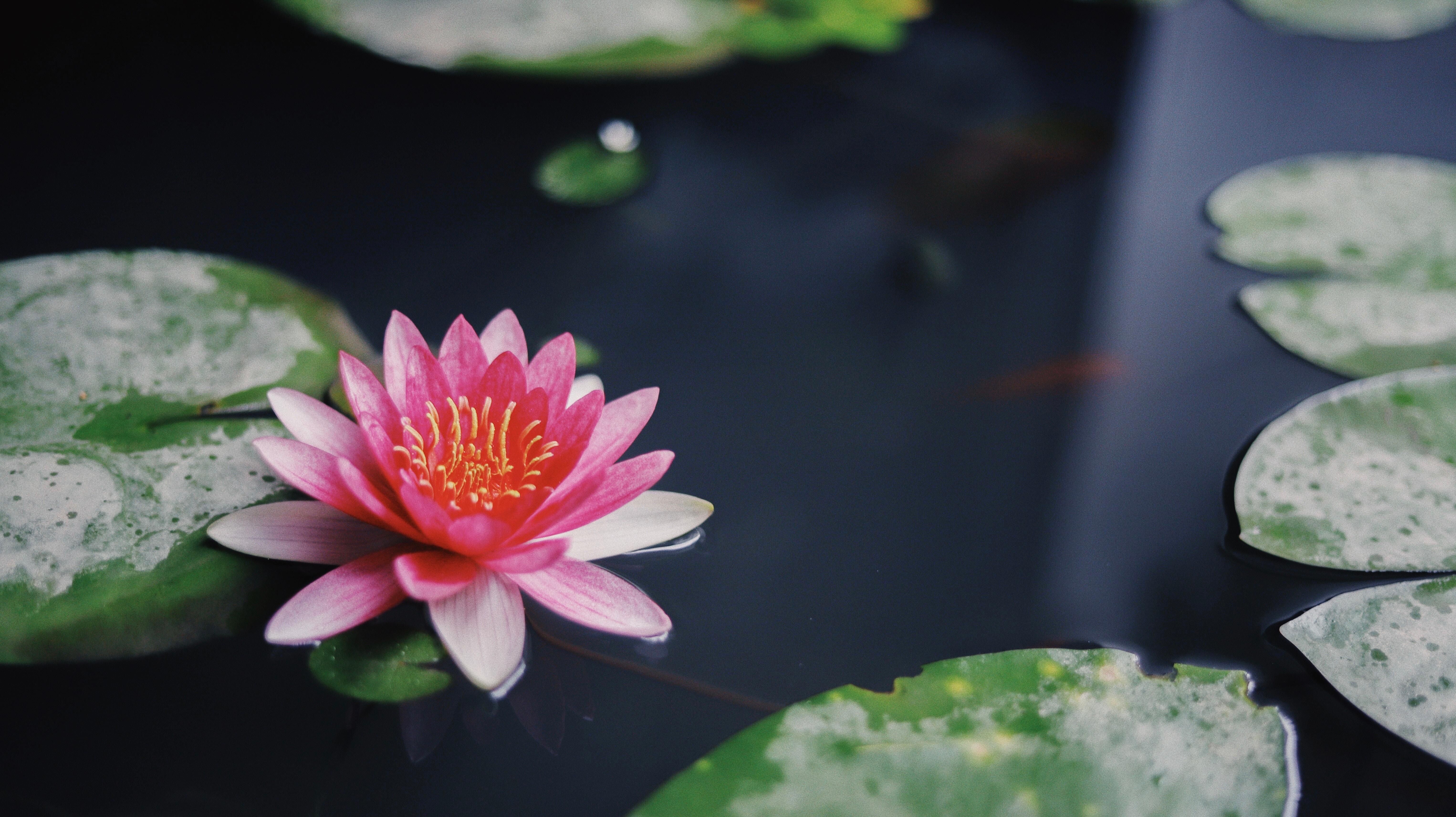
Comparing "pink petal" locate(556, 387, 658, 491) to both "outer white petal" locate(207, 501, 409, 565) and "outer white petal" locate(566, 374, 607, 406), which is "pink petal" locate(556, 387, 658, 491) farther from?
"outer white petal" locate(207, 501, 409, 565)

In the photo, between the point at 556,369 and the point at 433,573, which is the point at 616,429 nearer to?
the point at 556,369

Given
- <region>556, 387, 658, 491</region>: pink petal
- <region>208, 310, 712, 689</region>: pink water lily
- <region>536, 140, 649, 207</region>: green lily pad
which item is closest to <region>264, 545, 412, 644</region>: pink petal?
<region>208, 310, 712, 689</region>: pink water lily

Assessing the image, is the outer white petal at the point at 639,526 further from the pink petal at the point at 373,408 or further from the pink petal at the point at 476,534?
the pink petal at the point at 373,408

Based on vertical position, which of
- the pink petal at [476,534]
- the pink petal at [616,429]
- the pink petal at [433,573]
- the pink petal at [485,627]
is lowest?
the pink petal at [485,627]

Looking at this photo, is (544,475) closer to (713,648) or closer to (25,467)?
(713,648)

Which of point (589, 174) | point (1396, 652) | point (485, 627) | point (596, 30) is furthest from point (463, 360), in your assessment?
point (596, 30)

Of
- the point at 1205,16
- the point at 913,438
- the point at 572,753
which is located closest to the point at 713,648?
the point at 572,753

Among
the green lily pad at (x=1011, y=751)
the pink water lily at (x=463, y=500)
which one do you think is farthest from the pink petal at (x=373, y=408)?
the green lily pad at (x=1011, y=751)
